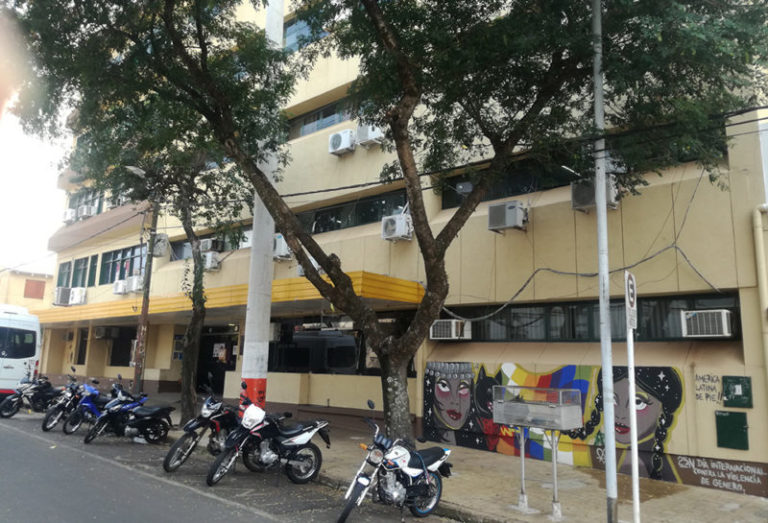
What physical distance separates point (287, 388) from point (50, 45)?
390 inches

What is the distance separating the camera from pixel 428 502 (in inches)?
283

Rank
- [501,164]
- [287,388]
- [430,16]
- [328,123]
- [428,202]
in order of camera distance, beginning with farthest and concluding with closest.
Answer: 1. [328,123]
2. [287,388]
3. [428,202]
4. [430,16]
5. [501,164]

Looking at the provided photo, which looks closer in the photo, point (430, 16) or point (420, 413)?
point (430, 16)

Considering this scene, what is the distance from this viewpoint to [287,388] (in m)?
15.8

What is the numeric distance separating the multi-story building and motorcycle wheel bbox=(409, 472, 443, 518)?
3996mm

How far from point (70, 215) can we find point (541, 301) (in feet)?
80.3

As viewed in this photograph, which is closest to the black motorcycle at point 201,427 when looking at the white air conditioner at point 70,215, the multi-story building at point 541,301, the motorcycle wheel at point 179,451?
the motorcycle wheel at point 179,451

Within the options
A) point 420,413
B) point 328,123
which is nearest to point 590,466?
point 420,413

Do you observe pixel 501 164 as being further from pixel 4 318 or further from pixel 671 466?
pixel 4 318

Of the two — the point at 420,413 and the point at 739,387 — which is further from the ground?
the point at 739,387

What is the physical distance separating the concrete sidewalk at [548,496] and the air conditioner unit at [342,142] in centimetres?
821

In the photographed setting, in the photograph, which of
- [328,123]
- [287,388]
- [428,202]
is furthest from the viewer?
[328,123]

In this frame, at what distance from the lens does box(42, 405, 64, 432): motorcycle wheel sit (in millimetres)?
12867

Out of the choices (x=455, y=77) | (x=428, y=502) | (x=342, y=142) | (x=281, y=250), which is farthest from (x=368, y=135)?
(x=428, y=502)
